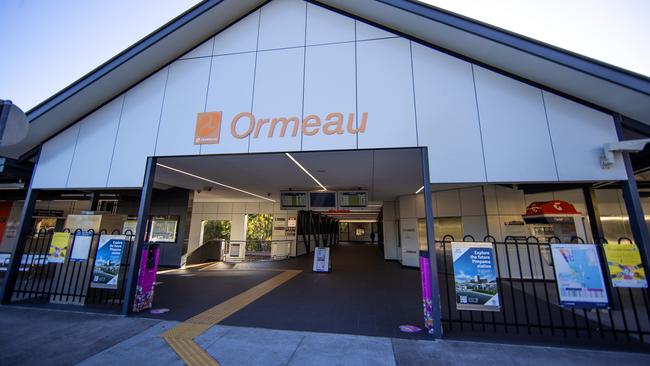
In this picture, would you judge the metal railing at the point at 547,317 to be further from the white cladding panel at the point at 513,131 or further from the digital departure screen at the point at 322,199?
the digital departure screen at the point at 322,199

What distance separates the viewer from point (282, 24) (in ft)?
17.6

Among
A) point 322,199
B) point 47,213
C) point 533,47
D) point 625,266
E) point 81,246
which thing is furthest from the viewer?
point 47,213

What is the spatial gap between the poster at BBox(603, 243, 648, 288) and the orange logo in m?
6.67

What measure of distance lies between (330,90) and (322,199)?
4872 mm

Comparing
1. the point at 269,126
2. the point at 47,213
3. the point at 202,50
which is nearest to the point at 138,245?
the point at 269,126

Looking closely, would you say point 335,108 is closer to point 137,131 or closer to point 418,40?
point 418,40

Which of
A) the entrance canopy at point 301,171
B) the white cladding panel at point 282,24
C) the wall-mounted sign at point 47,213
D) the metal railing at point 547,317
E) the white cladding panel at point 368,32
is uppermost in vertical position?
the white cladding panel at point 282,24

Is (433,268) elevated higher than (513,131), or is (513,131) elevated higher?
(513,131)

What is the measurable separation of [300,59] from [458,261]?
4.69 meters

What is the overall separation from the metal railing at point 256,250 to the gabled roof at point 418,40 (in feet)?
29.0

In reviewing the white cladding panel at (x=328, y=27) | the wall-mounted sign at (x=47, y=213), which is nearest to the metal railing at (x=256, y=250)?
the wall-mounted sign at (x=47, y=213)

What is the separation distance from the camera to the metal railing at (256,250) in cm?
1309

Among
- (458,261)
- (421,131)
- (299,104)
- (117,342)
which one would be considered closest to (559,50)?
(421,131)

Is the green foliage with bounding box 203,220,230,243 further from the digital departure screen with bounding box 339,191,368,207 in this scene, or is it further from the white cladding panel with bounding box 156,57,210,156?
the white cladding panel with bounding box 156,57,210,156
